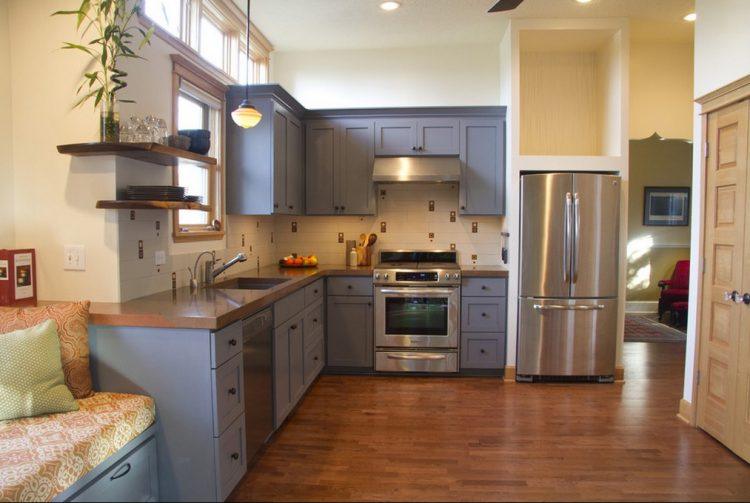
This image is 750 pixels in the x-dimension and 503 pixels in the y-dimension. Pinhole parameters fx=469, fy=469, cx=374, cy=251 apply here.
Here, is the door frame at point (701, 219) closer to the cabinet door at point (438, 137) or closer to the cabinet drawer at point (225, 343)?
the cabinet door at point (438, 137)

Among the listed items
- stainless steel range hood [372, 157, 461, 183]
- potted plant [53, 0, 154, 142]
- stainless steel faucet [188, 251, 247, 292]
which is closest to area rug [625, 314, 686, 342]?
stainless steel range hood [372, 157, 461, 183]

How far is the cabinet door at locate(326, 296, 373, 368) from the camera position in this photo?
390 cm

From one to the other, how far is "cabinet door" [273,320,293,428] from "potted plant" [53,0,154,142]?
4.43 ft

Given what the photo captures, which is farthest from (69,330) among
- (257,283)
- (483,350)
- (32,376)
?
(483,350)

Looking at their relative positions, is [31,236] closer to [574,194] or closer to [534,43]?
[574,194]

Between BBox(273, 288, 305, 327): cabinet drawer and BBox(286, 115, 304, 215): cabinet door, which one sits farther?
BBox(286, 115, 304, 215): cabinet door

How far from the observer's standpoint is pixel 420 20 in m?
3.73

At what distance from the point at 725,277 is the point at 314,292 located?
8.55 ft

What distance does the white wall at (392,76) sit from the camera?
429 cm

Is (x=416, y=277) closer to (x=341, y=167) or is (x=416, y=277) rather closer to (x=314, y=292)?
(x=314, y=292)

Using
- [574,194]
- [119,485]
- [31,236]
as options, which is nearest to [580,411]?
[574,194]

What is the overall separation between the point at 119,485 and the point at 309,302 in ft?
6.09

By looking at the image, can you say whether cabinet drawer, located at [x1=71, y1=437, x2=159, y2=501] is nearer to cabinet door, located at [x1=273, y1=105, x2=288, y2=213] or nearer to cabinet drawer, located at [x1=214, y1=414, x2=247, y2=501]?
cabinet drawer, located at [x1=214, y1=414, x2=247, y2=501]

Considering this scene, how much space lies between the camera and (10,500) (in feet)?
4.21
